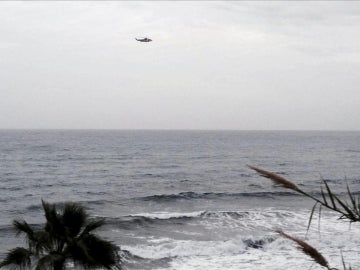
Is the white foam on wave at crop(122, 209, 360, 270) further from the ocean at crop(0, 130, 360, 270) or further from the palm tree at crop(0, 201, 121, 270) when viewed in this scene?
the palm tree at crop(0, 201, 121, 270)

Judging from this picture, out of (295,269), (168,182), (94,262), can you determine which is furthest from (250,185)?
(94,262)

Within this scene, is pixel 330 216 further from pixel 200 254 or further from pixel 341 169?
pixel 341 169

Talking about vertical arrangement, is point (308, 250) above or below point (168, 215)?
above

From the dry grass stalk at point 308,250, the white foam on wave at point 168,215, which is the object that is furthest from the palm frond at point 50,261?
the white foam on wave at point 168,215

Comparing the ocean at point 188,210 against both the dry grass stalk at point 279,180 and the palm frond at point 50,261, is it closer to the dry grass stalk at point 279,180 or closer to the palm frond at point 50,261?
the dry grass stalk at point 279,180

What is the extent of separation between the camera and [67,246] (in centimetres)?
1016

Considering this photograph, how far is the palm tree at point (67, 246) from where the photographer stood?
10023mm

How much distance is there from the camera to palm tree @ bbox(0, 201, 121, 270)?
1002 centimetres

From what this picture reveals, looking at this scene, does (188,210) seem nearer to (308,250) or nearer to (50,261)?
(50,261)

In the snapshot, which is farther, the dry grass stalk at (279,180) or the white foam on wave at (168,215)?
the white foam on wave at (168,215)

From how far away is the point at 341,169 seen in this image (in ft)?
270

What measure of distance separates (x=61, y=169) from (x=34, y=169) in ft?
13.9

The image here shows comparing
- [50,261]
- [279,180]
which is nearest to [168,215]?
[50,261]

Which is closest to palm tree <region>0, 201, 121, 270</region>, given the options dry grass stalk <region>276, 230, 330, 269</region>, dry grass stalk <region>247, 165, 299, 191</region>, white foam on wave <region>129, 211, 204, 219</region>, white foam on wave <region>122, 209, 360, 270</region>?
dry grass stalk <region>276, 230, 330, 269</region>
